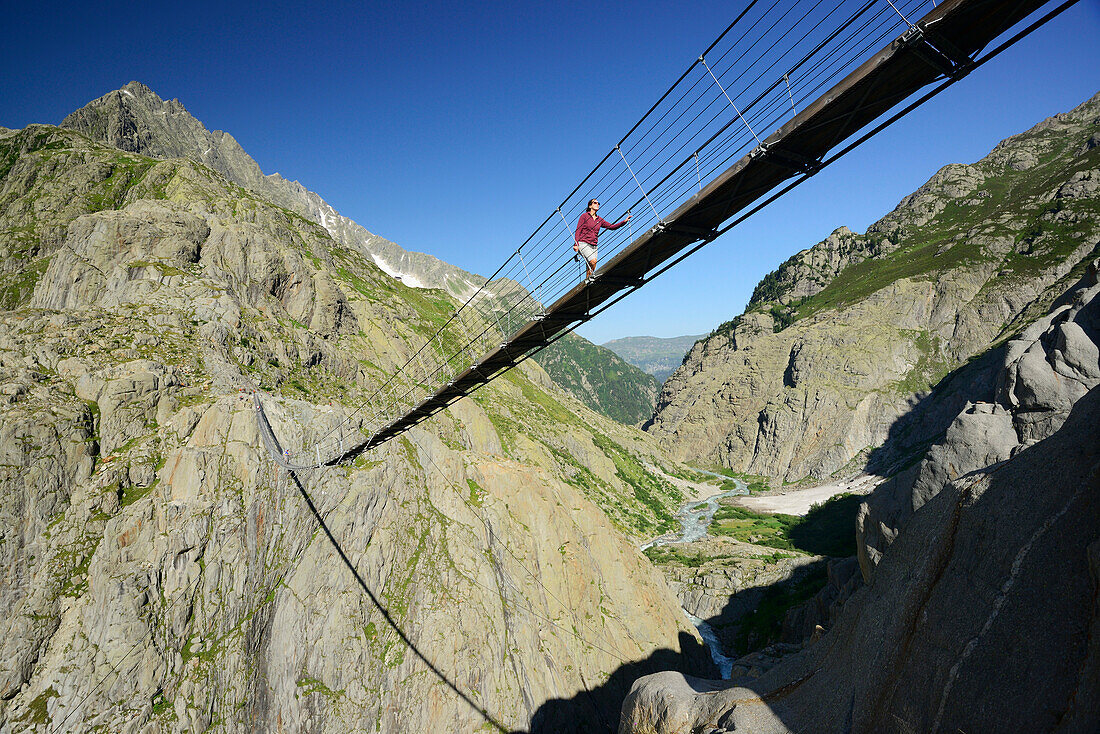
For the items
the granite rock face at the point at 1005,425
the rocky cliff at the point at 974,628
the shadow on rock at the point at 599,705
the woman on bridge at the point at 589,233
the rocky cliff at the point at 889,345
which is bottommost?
the rocky cliff at the point at 889,345

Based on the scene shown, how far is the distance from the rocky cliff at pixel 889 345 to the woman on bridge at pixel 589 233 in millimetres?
130486

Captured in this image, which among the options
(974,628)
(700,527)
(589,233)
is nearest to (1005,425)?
(974,628)

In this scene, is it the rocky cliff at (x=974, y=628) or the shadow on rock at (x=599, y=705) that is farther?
the shadow on rock at (x=599, y=705)

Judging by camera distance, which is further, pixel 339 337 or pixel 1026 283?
pixel 1026 283

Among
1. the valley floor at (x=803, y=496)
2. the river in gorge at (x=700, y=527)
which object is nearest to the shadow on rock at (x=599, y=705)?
the river in gorge at (x=700, y=527)

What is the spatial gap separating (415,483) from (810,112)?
33.3m

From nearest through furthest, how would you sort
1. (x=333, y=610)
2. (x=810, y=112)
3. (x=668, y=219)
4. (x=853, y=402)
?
1. (x=810, y=112)
2. (x=668, y=219)
3. (x=333, y=610)
4. (x=853, y=402)

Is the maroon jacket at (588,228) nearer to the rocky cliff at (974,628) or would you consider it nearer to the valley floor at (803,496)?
the rocky cliff at (974,628)

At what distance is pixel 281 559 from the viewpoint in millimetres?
28672

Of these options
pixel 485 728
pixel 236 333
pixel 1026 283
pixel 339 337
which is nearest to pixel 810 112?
pixel 485 728

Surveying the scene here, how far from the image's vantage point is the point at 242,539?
88.1ft

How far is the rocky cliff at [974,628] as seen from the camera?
25.6 ft

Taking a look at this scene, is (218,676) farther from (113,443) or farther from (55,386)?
(55,386)

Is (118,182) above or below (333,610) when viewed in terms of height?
above
